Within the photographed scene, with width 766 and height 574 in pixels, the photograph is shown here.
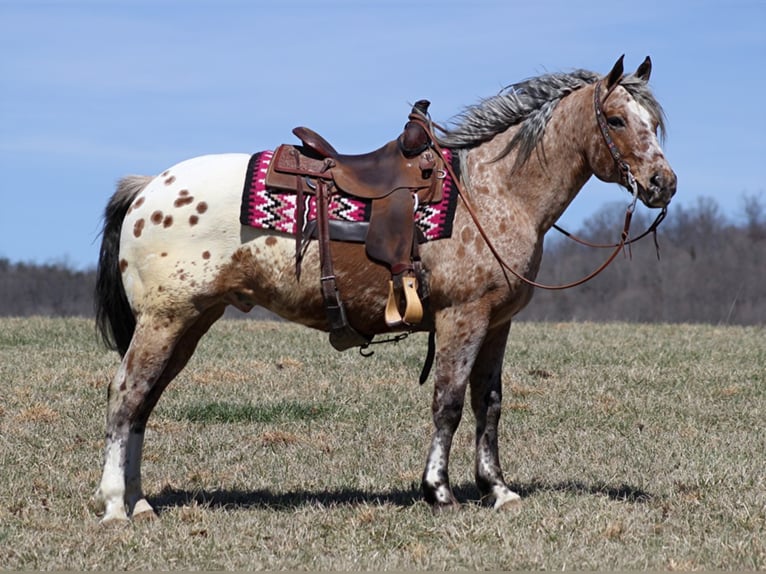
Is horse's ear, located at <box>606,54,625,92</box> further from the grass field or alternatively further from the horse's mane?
the grass field

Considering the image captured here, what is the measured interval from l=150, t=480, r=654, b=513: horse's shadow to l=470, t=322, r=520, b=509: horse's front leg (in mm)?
176

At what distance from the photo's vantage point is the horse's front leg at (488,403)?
6.74 metres

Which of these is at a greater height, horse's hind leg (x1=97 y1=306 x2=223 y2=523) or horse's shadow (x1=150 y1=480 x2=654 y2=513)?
horse's hind leg (x1=97 y1=306 x2=223 y2=523)

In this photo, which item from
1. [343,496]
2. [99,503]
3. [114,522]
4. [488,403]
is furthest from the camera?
[343,496]

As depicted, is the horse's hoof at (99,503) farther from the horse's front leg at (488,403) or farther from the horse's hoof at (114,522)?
the horse's front leg at (488,403)

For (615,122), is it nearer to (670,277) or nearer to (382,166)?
(382,166)

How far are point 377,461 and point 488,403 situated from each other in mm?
1485

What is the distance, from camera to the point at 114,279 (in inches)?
263

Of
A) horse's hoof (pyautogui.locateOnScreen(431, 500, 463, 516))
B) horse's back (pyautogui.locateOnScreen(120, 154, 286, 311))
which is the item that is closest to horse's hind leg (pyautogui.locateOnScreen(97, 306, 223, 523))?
horse's back (pyautogui.locateOnScreen(120, 154, 286, 311))

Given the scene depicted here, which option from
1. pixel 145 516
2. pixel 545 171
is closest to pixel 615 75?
pixel 545 171

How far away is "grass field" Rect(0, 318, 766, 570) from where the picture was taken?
5.57 metres

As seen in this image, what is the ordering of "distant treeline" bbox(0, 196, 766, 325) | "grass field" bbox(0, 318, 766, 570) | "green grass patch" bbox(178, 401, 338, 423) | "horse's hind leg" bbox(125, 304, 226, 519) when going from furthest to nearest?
"distant treeline" bbox(0, 196, 766, 325) → "green grass patch" bbox(178, 401, 338, 423) → "horse's hind leg" bbox(125, 304, 226, 519) → "grass field" bbox(0, 318, 766, 570)

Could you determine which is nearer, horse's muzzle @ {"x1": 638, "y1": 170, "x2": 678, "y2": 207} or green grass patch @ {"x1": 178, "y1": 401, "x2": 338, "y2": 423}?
horse's muzzle @ {"x1": 638, "y1": 170, "x2": 678, "y2": 207}

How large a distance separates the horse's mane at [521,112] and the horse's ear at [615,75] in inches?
3.6
